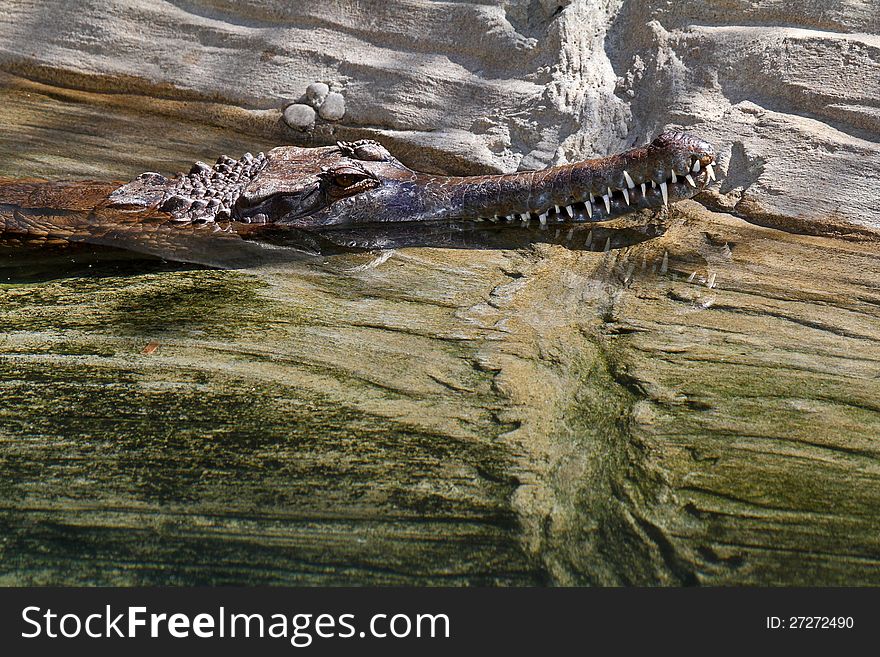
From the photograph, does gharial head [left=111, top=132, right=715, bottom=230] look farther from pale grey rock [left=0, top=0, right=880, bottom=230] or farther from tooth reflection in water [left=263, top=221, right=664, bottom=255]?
pale grey rock [left=0, top=0, right=880, bottom=230]

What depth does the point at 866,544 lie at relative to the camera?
2023 millimetres

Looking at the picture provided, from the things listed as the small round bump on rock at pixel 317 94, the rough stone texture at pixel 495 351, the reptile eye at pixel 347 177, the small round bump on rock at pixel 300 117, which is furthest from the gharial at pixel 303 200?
the small round bump on rock at pixel 317 94

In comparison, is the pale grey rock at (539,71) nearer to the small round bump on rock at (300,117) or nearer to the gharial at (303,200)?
the small round bump on rock at (300,117)

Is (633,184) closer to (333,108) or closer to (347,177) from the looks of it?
(347,177)

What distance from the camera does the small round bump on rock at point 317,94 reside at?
5.77 meters

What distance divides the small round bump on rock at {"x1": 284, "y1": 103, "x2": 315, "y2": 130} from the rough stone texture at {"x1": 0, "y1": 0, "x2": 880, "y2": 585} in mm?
103

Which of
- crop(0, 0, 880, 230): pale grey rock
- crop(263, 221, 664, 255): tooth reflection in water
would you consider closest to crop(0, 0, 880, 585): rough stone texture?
crop(0, 0, 880, 230): pale grey rock

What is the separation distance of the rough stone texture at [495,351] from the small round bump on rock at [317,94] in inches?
6.2

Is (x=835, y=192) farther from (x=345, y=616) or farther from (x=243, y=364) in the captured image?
(x=345, y=616)

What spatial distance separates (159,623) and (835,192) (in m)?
3.80

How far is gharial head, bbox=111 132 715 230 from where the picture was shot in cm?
410

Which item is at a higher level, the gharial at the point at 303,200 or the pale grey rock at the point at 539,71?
the pale grey rock at the point at 539,71

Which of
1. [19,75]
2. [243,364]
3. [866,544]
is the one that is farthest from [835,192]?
[19,75]

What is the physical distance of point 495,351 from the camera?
2.97 metres
